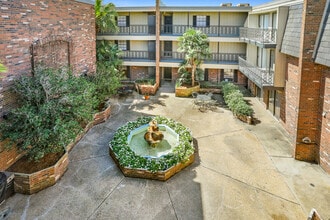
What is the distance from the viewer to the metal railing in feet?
A: 50.2

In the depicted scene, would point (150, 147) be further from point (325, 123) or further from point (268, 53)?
point (268, 53)

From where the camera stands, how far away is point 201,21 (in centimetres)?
2545

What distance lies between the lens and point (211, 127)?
15.8 m

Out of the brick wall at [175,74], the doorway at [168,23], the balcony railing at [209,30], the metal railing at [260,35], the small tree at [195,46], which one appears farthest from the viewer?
the brick wall at [175,74]

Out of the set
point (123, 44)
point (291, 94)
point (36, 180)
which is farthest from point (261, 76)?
point (123, 44)

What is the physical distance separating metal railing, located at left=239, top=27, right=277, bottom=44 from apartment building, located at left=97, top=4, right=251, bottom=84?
1456 millimetres

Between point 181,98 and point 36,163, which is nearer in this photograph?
point 36,163

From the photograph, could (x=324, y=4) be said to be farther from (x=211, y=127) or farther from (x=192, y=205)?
(x=192, y=205)

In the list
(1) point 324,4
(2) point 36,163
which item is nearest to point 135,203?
(2) point 36,163

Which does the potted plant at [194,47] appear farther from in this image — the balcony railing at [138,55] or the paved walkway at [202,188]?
the paved walkway at [202,188]

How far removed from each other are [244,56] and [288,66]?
413 inches

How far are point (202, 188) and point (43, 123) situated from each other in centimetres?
626

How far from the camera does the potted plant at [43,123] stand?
9.64 meters

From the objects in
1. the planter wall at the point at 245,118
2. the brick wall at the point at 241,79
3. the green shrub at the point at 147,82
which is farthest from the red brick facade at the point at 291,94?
the green shrub at the point at 147,82
